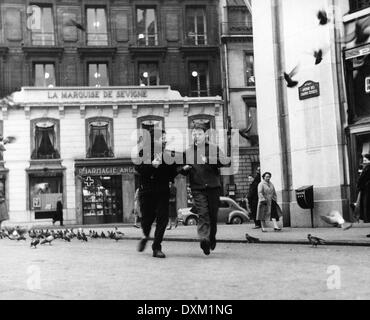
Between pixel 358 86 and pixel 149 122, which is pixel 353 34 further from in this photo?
pixel 149 122

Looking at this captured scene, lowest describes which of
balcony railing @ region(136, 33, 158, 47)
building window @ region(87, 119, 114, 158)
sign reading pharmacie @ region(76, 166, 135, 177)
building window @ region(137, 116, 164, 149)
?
sign reading pharmacie @ region(76, 166, 135, 177)

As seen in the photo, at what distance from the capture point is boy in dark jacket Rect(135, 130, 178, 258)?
9484 millimetres

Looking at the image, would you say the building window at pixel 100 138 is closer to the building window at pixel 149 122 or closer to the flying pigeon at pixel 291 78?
the building window at pixel 149 122

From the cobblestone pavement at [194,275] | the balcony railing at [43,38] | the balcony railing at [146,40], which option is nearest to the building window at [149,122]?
the balcony railing at [146,40]

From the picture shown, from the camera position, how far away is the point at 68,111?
3666cm

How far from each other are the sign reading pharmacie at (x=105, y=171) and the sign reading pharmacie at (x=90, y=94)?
12.5ft

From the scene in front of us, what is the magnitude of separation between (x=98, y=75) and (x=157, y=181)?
1123 inches

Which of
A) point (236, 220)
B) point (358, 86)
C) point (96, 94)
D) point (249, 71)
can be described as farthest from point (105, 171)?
point (358, 86)

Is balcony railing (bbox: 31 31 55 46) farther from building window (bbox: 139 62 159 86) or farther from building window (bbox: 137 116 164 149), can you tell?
building window (bbox: 137 116 164 149)

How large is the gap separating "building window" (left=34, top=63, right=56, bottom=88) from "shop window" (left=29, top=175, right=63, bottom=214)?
5.35 m

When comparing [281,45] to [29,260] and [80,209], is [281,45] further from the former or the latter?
[80,209]

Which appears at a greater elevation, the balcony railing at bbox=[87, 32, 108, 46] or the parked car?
the balcony railing at bbox=[87, 32, 108, 46]

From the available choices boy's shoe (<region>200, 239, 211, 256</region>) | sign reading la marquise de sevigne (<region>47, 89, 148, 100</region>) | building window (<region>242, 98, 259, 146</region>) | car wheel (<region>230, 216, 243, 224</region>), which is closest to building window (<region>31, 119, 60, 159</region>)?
sign reading la marquise de sevigne (<region>47, 89, 148, 100</region>)
